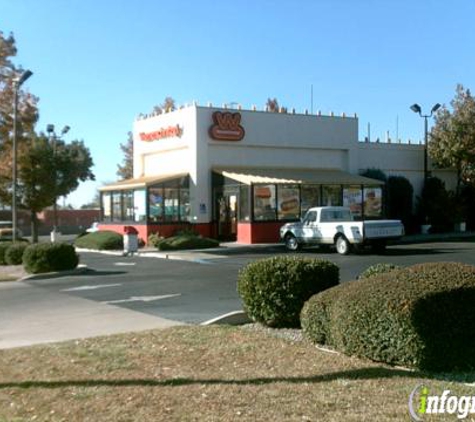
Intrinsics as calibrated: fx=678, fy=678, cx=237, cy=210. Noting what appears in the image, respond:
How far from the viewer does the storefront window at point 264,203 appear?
30.8 metres

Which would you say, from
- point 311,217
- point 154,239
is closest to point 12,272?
point 154,239

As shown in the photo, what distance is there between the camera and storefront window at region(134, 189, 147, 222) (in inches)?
1268

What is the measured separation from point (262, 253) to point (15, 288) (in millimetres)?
11769

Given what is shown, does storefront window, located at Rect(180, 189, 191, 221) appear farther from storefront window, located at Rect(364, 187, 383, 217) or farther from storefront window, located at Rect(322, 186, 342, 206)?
storefront window, located at Rect(364, 187, 383, 217)

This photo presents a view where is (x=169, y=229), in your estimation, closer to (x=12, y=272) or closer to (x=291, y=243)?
Answer: (x=291, y=243)

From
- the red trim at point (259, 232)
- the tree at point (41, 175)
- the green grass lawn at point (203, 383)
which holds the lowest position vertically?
the green grass lawn at point (203, 383)

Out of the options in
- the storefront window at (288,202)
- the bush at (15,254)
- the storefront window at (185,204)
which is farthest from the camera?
the storefront window at (185,204)

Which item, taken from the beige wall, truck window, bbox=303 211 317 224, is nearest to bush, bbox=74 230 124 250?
the beige wall

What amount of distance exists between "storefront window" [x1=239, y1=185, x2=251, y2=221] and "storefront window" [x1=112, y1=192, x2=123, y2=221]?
715 centimetres

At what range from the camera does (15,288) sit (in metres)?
16.8

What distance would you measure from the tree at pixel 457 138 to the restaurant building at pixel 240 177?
488 cm

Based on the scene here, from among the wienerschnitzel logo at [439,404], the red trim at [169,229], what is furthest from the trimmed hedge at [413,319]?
the red trim at [169,229]

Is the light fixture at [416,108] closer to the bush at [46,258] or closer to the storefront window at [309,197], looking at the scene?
the storefront window at [309,197]

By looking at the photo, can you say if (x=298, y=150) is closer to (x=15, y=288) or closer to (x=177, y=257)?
(x=177, y=257)
